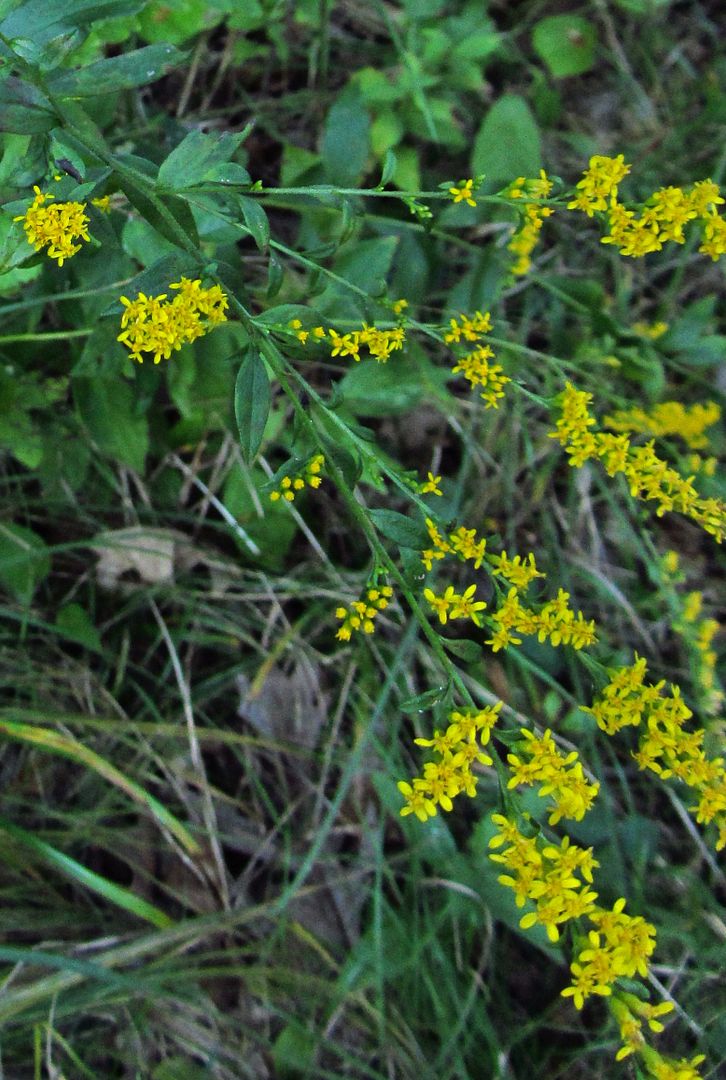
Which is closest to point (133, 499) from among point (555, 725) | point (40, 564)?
point (40, 564)

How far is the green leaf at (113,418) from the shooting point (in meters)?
2.12

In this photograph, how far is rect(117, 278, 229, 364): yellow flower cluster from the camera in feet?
4.51

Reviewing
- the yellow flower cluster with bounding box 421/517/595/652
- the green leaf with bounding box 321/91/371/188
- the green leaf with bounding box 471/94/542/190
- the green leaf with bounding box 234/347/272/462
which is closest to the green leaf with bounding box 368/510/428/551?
the yellow flower cluster with bounding box 421/517/595/652

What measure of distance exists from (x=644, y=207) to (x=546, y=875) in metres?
1.02

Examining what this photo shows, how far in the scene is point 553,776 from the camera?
140 cm

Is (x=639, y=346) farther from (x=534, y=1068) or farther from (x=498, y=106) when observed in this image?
(x=534, y=1068)

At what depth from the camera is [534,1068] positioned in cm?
229

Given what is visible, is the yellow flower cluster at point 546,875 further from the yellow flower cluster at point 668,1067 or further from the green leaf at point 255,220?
the green leaf at point 255,220

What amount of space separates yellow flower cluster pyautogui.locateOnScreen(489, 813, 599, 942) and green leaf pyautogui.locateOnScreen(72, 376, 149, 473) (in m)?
1.24

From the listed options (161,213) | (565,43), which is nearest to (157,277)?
(161,213)

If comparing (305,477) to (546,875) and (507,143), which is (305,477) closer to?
(546,875)

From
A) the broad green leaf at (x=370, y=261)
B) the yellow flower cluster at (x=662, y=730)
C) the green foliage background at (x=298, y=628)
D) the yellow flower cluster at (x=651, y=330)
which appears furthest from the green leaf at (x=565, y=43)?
the yellow flower cluster at (x=662, y=730)

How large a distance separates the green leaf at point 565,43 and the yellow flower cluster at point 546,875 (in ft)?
7.68

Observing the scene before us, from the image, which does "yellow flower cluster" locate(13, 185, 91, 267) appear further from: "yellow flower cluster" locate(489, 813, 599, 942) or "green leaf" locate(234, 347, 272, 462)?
"yellow flower cluster" locate(489, 813, 599, 942)
